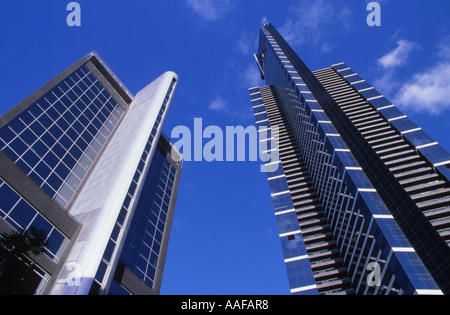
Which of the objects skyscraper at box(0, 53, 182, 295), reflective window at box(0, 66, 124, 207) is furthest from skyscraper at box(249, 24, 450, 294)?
reflective window at box(0, 66, 124, 207)

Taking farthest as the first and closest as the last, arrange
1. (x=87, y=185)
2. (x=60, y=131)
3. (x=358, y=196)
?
(x=358, y=196)
(x=60, y=131)
(x=87, y=185)

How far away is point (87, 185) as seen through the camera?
41125 millimetres

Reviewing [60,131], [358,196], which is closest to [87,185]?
[60,131]

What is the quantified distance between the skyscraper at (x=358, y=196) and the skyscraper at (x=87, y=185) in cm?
3211

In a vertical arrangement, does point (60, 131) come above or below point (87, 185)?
above

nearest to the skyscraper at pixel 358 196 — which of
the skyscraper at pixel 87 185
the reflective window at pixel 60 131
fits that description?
the skyscraper at pixel 87 185

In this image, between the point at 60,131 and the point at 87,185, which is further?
the point at 60,131

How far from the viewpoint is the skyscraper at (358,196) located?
47375 mm

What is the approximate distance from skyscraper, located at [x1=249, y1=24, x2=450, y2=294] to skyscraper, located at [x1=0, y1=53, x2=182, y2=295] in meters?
32.1

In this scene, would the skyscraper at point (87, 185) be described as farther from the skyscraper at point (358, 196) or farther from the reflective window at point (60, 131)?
the skyscraper at point (358, 196)

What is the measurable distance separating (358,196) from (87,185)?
155ft

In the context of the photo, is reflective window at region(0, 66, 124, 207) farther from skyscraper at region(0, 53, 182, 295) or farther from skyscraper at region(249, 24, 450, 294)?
skyscraper at region(249, 24, 450, 294)

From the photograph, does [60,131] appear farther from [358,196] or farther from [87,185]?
[358,196]

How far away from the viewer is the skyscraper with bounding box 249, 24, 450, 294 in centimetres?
4738
